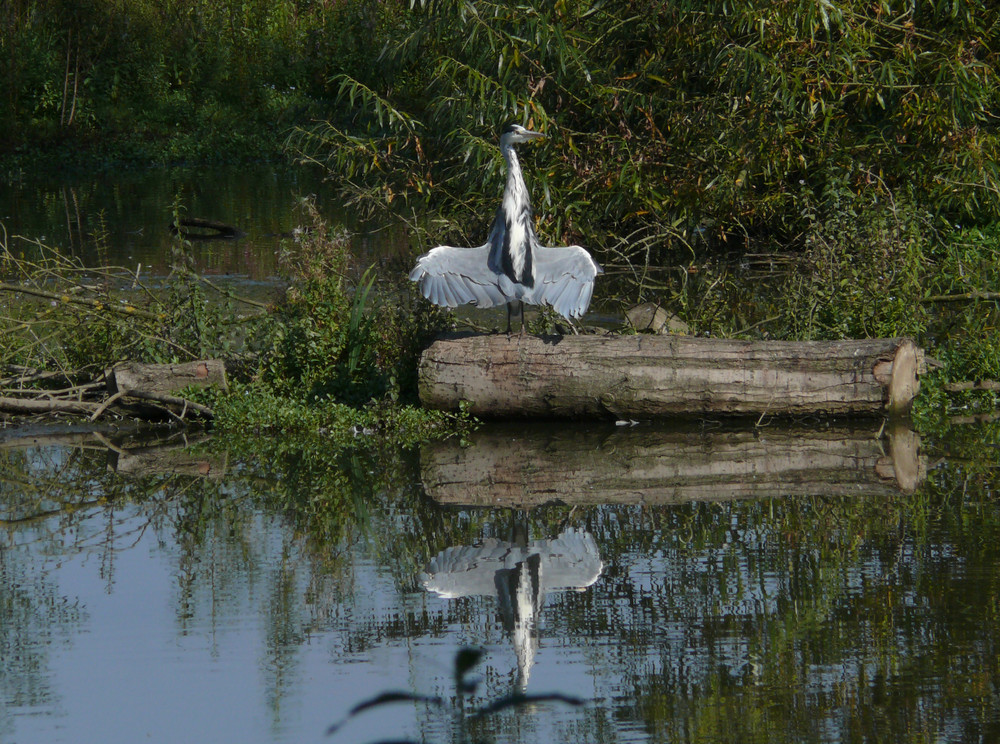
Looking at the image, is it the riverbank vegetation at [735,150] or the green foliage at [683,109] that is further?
the green foliage at [683,109]

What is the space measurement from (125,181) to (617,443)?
19.1m

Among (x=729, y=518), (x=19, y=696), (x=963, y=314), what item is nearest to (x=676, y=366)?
(x=729, y=518)

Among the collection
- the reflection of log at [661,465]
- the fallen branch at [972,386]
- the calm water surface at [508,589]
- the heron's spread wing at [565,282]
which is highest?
the heron's spread wing at [565,282]

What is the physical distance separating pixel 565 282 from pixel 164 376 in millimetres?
2985

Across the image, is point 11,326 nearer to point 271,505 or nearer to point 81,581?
point 271,505

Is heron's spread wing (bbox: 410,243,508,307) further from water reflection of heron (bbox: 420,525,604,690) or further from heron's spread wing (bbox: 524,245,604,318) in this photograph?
water reflection of heron (bbox: 420,525,604,690)

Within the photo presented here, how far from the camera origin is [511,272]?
8.65 meters

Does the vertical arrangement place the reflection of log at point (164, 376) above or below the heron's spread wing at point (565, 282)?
below

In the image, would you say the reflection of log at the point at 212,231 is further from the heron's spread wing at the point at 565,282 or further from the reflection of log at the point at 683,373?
the heron's spread wing at the point at 565,282

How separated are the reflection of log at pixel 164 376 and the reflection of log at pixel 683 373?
168cm

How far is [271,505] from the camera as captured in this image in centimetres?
741

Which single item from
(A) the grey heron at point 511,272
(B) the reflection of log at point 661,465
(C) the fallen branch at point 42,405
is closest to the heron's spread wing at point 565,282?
(A) the grey heron at point 511,272

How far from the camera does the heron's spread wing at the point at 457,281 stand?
865 cm

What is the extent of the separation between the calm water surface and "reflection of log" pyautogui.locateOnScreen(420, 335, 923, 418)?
30 centimetres
